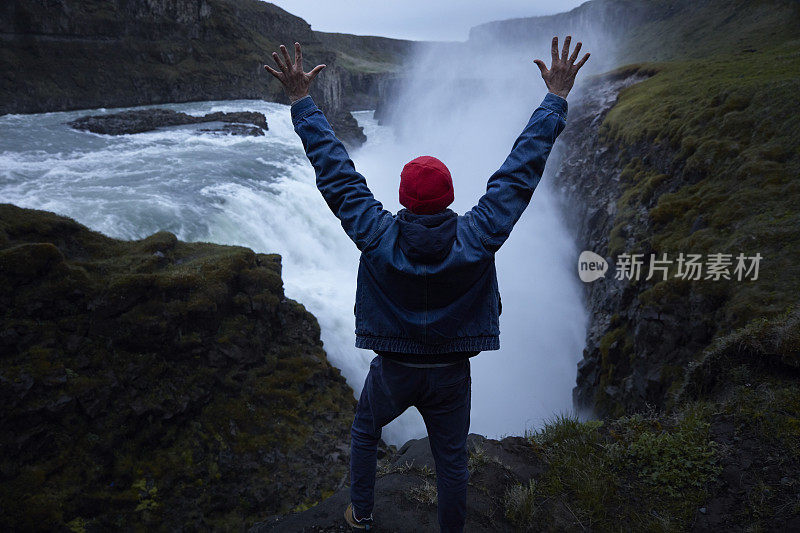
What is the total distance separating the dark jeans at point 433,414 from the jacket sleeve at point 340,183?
87 centimetres

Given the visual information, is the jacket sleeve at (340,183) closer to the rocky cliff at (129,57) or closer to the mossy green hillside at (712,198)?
the mossy green hillside at (712,198)

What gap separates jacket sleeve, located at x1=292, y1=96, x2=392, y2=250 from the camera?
7.95 feet

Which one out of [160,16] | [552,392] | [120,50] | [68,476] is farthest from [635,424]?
[160,16]

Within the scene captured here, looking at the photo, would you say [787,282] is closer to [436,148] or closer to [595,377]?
[595,377]

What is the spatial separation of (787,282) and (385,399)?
26.2 feet

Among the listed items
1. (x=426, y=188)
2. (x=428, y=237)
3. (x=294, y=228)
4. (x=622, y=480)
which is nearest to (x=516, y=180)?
(x=426, y=188)

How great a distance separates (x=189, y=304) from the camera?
8609 millimetres

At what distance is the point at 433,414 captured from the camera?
278cm

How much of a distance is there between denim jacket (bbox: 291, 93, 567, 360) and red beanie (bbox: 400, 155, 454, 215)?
2.5 inches

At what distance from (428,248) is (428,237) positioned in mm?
58

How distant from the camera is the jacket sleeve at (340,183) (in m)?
2.42

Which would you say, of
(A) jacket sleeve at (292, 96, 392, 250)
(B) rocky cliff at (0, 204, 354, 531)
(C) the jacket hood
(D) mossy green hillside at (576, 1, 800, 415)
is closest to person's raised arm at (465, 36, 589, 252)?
(C) the jacket hood

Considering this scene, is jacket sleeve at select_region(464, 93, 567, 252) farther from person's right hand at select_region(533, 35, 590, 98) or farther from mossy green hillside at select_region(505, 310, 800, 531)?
mossy green hillside at select_region(505, 310, 800, 531)

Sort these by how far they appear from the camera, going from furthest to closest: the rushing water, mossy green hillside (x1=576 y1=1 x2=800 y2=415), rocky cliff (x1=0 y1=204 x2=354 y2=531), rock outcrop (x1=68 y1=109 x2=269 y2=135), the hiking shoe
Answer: rock outcrop (x1=68 y1=109 x2=269 y2=135) → the rushing water → mossy green hillside (x1=576 y1=1 x2=800 y2=415) → rocky cliff (x1=0 y1=204 x2=354 y2=531) → the hiking shoe
